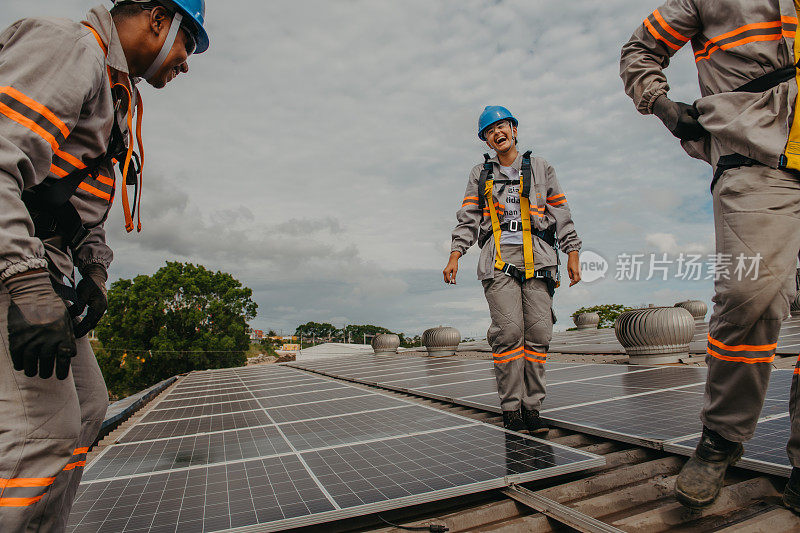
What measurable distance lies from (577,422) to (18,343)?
2.96 meters

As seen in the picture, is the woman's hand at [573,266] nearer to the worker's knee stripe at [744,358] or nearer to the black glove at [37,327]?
the worker's knee stripe at [744,358]

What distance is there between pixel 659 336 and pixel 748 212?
5.18m

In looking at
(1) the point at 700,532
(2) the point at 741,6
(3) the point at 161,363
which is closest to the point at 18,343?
(1) the point at 700,532

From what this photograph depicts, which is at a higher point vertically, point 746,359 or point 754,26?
point 754,26

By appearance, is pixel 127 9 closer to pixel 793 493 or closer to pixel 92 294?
pixel 92 294

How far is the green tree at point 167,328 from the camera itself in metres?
39.0

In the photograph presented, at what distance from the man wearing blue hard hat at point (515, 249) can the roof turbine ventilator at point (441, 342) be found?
8.42m

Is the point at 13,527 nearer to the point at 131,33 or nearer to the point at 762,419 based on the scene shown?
the point at 131,33

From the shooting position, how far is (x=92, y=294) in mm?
2066

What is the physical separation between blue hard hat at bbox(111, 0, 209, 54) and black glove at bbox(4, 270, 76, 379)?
1.15m

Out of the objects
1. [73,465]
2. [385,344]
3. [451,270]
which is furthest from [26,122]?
[385,344]

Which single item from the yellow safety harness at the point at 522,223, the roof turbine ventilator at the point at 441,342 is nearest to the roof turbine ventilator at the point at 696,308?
the roof turbine ventilator at the point at 441,342

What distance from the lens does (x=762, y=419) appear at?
2756 mm

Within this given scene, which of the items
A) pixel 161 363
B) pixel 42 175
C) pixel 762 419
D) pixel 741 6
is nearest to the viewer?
pixel 42 175
